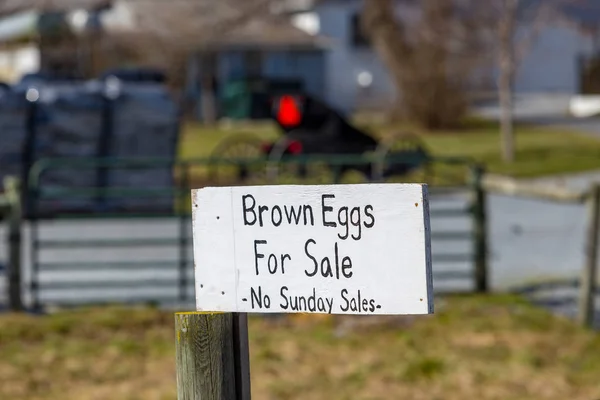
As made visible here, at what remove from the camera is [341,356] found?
742 centimetres

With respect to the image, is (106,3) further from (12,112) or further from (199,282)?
(199,282)

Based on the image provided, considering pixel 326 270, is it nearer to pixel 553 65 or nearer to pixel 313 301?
pixel 313 301

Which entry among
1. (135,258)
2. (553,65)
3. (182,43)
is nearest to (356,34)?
(553,65)

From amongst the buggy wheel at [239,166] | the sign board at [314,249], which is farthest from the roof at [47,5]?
the sign board at [314,249]

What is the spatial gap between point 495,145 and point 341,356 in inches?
817

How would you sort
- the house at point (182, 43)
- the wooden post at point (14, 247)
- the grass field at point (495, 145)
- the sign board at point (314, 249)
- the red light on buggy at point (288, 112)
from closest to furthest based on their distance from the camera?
the sign board at point (314, 249) < the wooden post at point (14, 247) < the red light on buggy at point (288, 112) < the grass field at point (495, 145) < the house at point (182, 43)

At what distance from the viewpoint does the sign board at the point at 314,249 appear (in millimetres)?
2994

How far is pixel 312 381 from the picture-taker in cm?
673

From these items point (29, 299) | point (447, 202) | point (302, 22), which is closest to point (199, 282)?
point (29, 299)

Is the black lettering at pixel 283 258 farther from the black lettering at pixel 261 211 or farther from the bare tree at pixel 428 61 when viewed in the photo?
the bare tree at pixel 428 61

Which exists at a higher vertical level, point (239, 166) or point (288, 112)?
point (288, 112)

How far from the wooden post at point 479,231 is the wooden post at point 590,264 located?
1633 mm

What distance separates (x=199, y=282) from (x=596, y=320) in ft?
19.4

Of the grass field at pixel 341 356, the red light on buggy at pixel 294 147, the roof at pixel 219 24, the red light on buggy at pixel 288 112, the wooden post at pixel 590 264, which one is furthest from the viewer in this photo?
the roof at pixel 219 24
